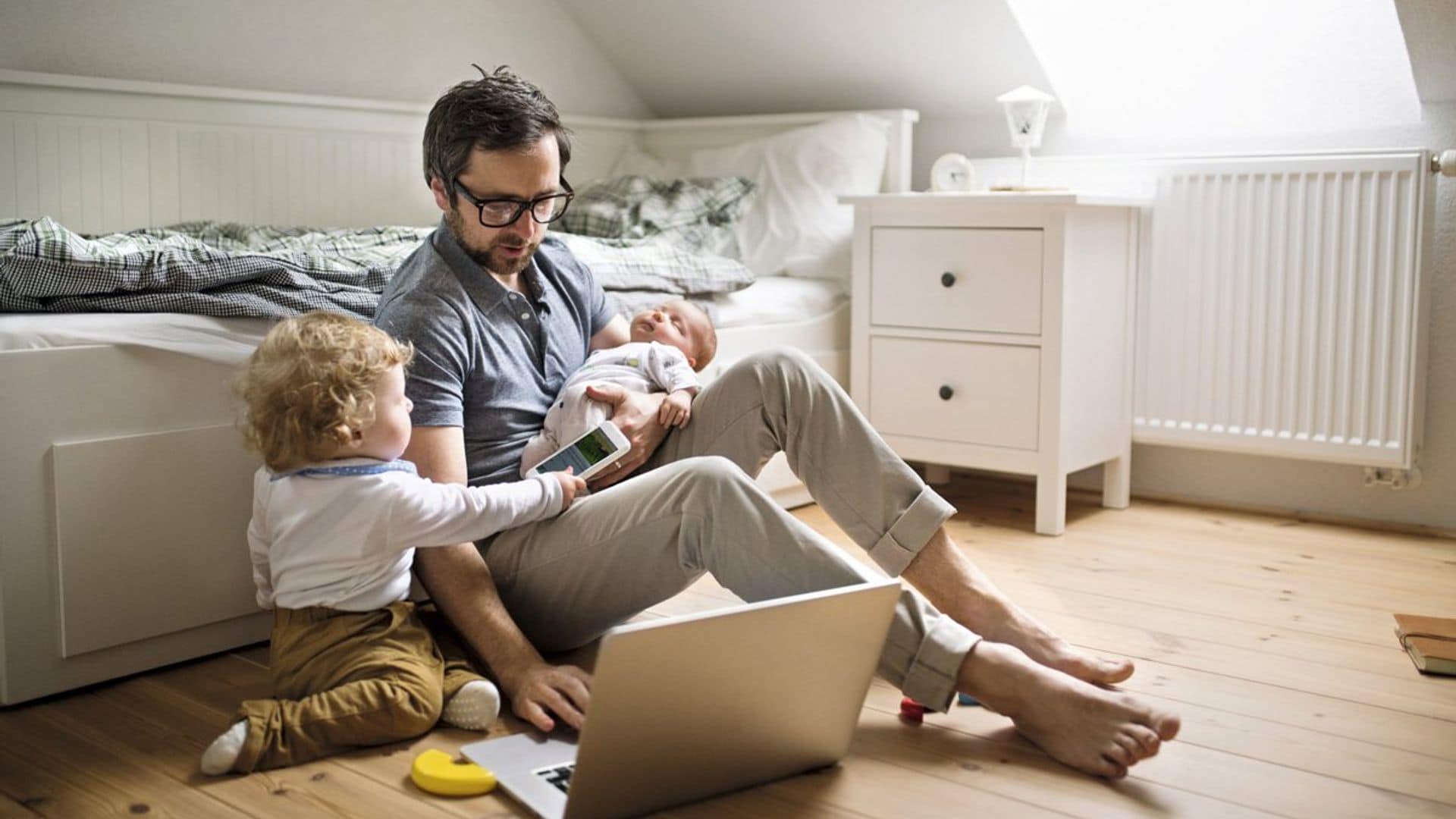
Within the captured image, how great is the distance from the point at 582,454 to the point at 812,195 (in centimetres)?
152

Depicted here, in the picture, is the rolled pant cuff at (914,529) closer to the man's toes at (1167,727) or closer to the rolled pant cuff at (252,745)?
the man's toes at (1167,727)

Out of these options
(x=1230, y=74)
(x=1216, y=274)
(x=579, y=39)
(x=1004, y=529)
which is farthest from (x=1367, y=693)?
(x=579, y=39)

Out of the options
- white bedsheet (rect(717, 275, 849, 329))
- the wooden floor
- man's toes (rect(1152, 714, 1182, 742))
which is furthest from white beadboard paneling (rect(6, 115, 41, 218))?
man's toes (rect(1152, 714, 1182, 742))

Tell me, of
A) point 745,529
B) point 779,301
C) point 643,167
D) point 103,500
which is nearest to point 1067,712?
point 745,529

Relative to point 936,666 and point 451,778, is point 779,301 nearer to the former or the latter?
point 936,666

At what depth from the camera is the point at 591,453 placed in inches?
64.2

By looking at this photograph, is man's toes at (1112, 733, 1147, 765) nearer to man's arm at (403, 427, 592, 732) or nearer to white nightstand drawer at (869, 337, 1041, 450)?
man's arm at (403, 427, 592, 732)

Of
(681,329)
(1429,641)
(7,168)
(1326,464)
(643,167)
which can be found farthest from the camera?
(643,167)

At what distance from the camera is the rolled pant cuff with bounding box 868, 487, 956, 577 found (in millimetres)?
1607

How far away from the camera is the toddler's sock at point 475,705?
1.51 m

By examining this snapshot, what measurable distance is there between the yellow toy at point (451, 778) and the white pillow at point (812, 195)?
5.80ft

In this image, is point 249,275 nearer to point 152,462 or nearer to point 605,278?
point 152,462

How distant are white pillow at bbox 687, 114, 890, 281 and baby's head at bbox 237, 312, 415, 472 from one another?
1593 millimetres

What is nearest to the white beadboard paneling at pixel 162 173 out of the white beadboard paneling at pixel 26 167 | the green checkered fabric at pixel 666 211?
the white beadboard paneling at pixel 26 167
